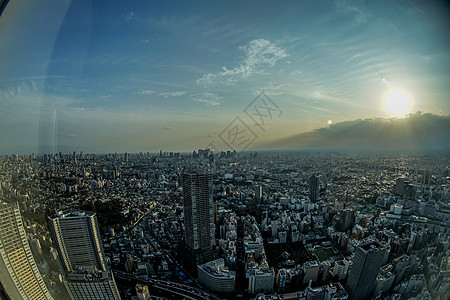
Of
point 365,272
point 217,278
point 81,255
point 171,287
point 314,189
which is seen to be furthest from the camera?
point 314,189

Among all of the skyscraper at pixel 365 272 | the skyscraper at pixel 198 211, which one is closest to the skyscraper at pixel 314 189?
the skyscraper at pixel 365 272

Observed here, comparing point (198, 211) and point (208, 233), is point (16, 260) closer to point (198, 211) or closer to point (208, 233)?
point (198, 211)

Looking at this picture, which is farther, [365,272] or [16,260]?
[365,272]

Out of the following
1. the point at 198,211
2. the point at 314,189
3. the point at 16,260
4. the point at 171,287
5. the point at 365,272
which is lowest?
the point at 171,287

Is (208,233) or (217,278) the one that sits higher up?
(208,233)

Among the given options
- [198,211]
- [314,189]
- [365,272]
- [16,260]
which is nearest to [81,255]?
[16,260]

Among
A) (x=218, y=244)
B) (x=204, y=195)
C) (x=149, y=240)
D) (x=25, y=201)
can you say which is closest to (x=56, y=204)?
(x=25, y=201)
